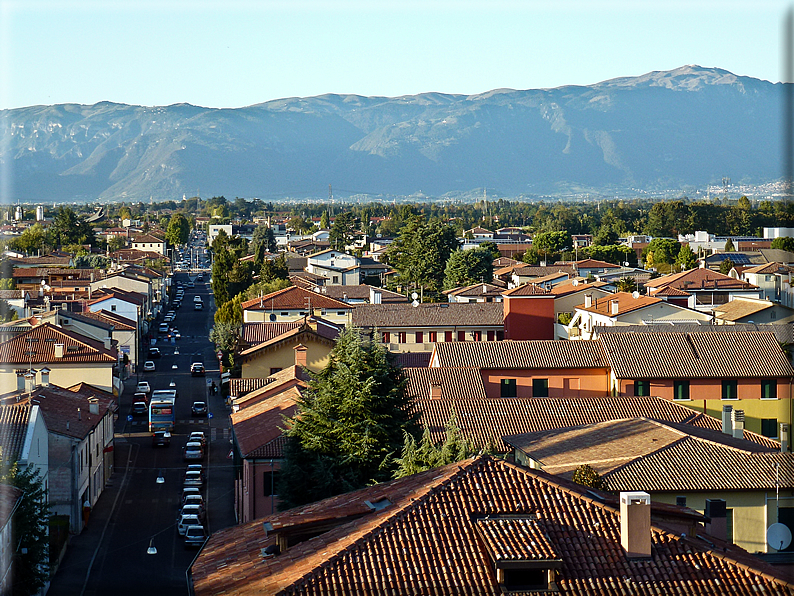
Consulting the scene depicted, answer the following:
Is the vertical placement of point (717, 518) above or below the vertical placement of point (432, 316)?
above

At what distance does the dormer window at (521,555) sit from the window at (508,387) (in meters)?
18.5

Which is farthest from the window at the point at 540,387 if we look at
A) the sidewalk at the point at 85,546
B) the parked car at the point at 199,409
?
the parked car at the point at 199,409

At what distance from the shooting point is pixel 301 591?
326 inches

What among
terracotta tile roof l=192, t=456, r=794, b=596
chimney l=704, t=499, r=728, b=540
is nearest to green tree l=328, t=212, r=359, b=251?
chimney l=704, t=499, r=728, b=540

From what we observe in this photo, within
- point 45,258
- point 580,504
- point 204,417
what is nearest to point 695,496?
point 580,504

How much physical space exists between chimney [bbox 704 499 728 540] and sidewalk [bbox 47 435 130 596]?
1042 centimetres

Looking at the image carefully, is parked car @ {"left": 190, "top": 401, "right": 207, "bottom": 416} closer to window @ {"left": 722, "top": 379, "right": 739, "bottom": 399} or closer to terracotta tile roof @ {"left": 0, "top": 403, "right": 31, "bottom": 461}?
terracotta tile roof @ {"left": 0, "top": 403, "right": 31, "bottom": 461}

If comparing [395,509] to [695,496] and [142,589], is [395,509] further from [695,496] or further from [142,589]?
[142,589]

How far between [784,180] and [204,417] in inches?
1294

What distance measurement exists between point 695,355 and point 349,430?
1375 cm

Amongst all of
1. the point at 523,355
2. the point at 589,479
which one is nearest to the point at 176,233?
the point at 523,355

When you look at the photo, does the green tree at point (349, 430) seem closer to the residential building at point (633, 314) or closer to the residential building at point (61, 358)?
the residential building at point (61, 358)

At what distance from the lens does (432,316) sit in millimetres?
40750

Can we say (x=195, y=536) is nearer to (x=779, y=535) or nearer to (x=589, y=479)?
(x=589, y=479)
